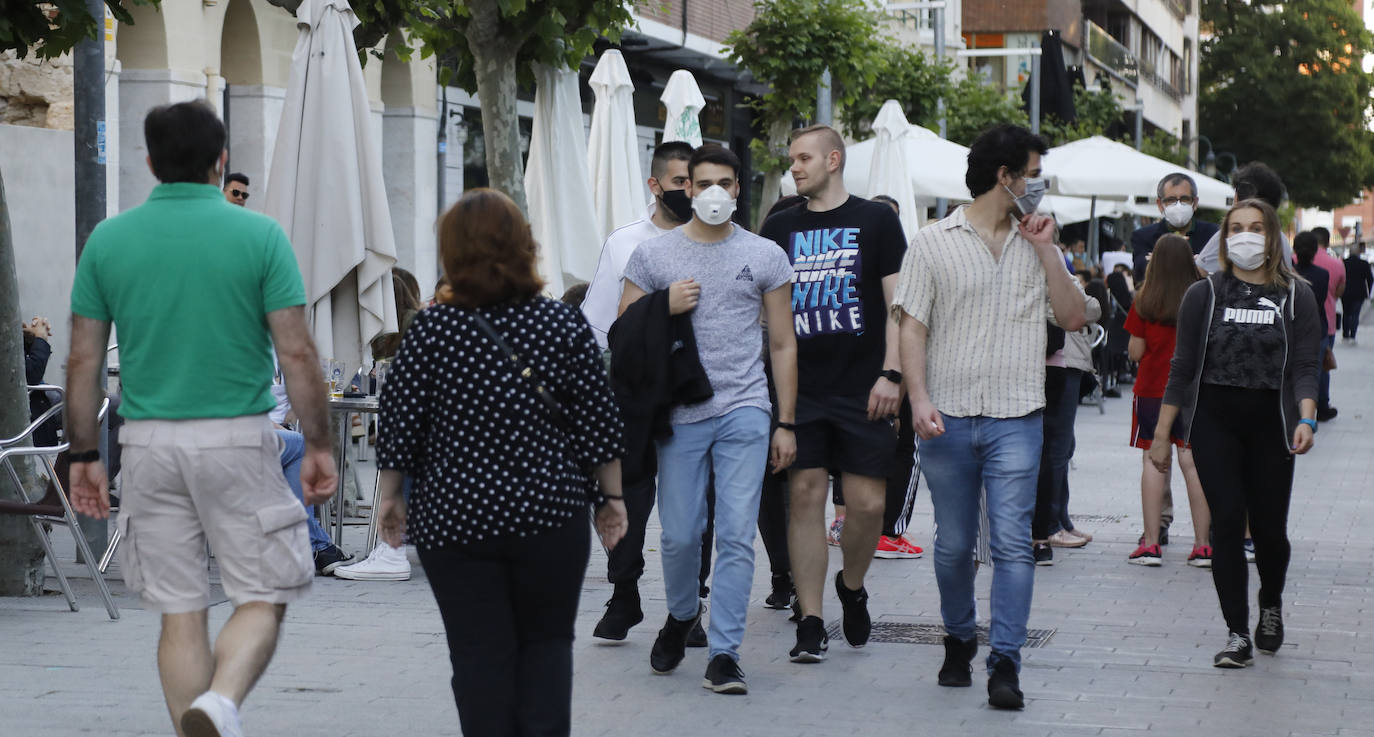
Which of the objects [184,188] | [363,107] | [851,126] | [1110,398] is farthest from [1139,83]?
[184,188]

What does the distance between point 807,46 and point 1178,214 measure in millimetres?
14138

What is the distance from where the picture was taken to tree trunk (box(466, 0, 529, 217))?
1327 cm

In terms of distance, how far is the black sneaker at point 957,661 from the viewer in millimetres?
6938

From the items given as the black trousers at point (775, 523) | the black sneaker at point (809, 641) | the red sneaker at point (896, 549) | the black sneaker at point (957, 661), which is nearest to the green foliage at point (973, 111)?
the red sneaker at point (896, 549)

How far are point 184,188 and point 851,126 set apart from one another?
1040 inches

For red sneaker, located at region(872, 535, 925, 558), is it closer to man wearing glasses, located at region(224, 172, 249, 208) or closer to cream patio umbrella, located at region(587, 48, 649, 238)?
man wearing glasses, located at region(224, 172, 249, 208)

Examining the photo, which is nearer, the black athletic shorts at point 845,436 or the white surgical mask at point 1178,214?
the black athletic shorts at point 845,436

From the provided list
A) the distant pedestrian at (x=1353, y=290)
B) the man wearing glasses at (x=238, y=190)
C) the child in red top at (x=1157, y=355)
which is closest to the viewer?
the child in red top at (x=1157, y=355)

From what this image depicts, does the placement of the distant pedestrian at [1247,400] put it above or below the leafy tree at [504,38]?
below

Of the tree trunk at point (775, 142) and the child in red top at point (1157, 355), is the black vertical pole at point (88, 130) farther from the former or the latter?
the tree trunk at point (775, 142)

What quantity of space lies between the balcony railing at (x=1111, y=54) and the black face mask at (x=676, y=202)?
50.6 metres

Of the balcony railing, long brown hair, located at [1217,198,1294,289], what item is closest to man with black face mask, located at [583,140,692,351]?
long brown hair, located at [1217,198,1294,289]

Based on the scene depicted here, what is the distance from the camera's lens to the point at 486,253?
4.73 m

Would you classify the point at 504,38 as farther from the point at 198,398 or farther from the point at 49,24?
the point at 198,398
